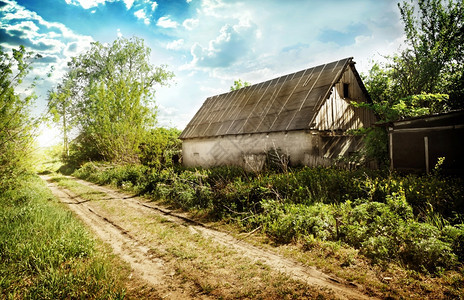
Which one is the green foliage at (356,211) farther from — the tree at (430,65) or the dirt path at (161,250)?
the tree at (430,65)

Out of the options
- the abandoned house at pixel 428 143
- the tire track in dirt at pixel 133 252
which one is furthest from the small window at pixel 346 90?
the tire track in dirt at pixel 133 252

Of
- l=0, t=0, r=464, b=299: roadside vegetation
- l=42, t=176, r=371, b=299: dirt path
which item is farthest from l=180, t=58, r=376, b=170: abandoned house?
l=42, t=176, r=371, b=299: dirt path

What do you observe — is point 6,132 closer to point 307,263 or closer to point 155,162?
point 155,162

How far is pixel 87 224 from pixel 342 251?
7.08 meters

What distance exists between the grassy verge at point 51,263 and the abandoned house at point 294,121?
7595 mm

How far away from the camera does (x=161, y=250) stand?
4.92 meters

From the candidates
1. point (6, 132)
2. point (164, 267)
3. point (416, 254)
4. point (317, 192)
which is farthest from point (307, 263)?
point (6, 132)

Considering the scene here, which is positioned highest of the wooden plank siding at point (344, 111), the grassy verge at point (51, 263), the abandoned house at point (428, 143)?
the wooden plank siding at point (344, 111)

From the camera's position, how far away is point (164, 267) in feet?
13.8

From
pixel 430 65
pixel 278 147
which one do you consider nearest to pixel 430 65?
pixel 430 65

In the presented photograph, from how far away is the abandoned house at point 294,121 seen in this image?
11336 mm

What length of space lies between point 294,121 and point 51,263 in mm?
10689

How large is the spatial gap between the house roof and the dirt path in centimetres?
738

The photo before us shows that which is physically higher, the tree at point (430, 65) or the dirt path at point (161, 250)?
the tree at point (430, 65)
